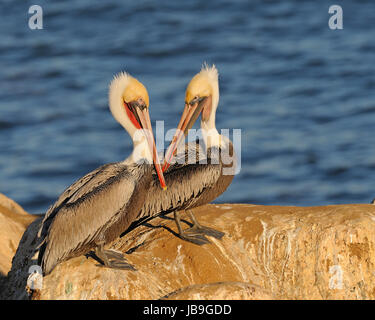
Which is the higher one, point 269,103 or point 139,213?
point 269,103

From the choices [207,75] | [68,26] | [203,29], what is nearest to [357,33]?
[203,29]

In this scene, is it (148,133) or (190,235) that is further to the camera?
(190,235)

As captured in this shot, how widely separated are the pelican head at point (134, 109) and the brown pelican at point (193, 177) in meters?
0.34

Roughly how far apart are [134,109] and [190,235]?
1.70 m

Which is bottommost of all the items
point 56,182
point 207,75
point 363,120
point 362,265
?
point 362,265

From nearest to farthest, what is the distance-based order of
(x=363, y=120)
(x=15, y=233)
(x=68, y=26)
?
(x=15, y=233), (x=363, y=120), (x=68, y=26)

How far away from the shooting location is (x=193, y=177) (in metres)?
10.4

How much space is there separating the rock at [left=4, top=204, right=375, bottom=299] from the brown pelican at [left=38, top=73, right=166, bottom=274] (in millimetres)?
206

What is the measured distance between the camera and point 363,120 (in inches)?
952

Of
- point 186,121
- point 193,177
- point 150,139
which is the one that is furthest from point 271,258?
point 186,121

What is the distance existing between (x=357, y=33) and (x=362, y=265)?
21867 millimetres

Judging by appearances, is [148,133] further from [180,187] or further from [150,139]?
[180,187]
